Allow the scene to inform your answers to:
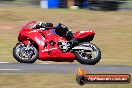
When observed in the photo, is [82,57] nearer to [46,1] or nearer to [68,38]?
[68,38]

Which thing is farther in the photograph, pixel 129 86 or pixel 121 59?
pixel 121 59

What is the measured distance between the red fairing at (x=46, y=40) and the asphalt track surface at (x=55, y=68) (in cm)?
27

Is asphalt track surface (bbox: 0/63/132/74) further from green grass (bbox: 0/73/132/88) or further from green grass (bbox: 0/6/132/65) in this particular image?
green grass (bbox: 0/6/132/65)

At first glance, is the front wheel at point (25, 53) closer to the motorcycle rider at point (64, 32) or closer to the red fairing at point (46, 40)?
the red fairing at point (46, 40)

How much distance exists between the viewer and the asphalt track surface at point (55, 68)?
12808 millimetres

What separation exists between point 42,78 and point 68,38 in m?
2.05

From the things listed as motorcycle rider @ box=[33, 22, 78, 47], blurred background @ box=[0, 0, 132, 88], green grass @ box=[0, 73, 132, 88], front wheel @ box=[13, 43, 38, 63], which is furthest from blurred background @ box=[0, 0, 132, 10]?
green grass @ box=[0, 73, 132, 88]

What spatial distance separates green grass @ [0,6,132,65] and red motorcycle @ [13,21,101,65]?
5.64 feet

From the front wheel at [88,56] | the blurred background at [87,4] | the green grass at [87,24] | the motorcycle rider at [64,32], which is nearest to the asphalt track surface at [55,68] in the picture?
the front wheel at [88,56]

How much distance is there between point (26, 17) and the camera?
23984 mm

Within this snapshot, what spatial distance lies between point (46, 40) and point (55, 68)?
918mm

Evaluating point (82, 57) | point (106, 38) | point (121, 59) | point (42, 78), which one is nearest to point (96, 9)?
point (106, 38)

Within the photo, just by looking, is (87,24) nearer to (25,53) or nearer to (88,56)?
(88,56)

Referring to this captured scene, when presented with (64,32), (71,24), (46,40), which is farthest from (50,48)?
(71,24)
